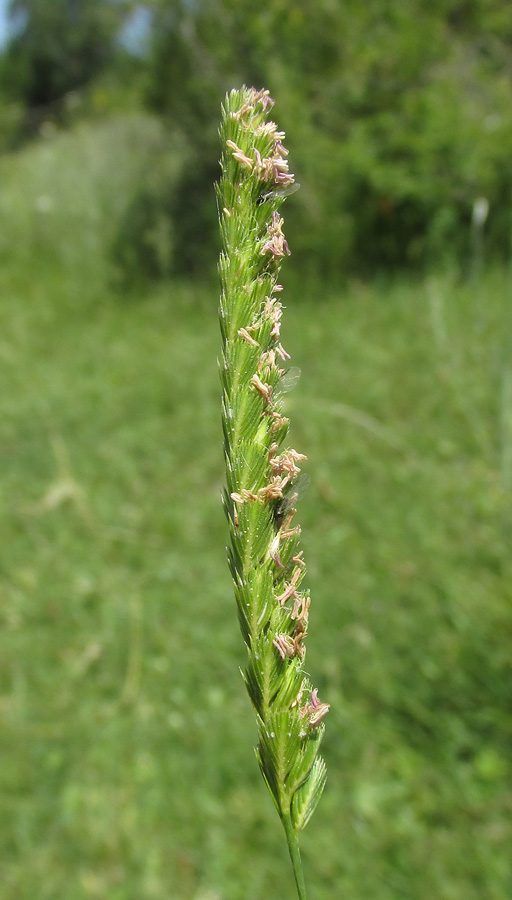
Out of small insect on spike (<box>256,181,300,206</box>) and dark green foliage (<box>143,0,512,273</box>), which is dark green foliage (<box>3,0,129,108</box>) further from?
small insect on spike (<box>256,181,300,206</box>)

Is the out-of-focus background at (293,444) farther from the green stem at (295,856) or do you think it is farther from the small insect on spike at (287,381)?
the green stem at (295,856)

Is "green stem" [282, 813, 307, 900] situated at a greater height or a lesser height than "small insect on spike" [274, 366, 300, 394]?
lesser

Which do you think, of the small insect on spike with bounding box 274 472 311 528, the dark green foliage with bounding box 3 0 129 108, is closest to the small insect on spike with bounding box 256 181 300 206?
the small insect on spike with bounding box 274 472 311 528

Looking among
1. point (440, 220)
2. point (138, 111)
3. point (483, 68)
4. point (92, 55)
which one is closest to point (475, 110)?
point (483, 68)

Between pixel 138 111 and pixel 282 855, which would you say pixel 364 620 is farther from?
pixel 138 111

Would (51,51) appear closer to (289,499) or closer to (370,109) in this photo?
(370,109)

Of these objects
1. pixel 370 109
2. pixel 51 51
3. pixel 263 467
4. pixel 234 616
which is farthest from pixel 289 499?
pixel 51 51
